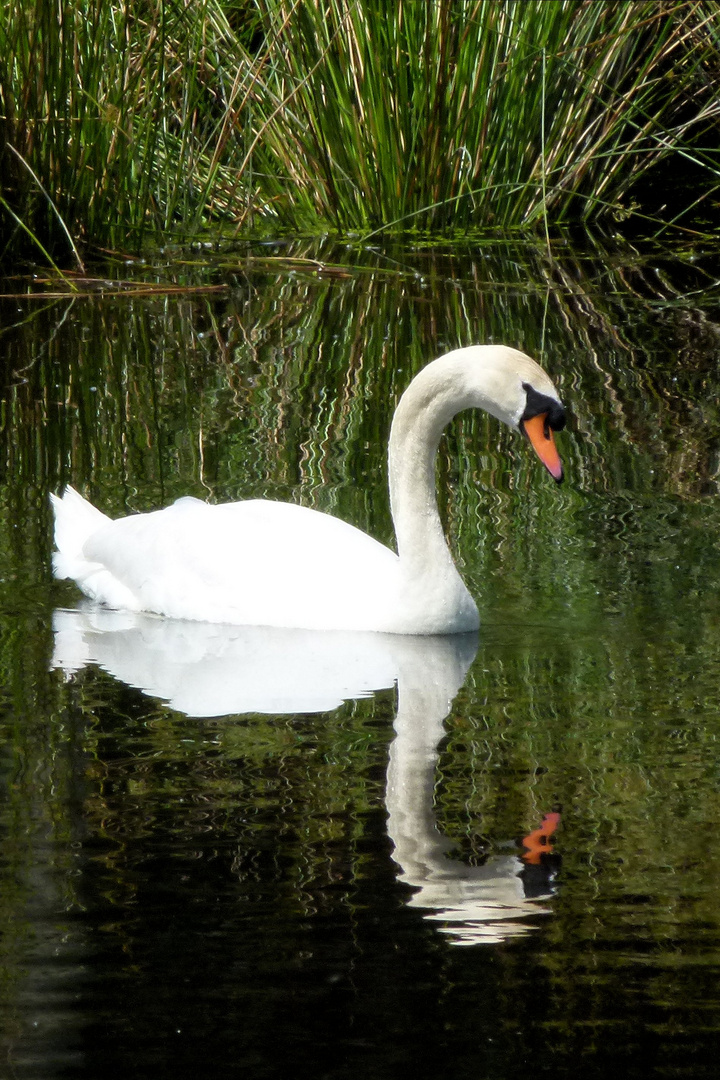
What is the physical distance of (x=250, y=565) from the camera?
518cm

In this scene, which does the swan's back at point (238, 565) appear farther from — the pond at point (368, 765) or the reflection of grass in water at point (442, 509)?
the reflection of grass in water at point (442, 509)

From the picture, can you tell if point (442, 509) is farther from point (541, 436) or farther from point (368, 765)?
point (368, 765)

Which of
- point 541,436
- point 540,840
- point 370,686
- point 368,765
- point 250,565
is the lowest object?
point 540,840

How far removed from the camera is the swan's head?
Result: 189 inches

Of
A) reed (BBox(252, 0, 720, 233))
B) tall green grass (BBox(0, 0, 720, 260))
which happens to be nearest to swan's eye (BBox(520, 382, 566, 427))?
tall green grass (BBox(0, 0, 720, 260))

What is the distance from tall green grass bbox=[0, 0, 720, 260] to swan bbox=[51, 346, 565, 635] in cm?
436

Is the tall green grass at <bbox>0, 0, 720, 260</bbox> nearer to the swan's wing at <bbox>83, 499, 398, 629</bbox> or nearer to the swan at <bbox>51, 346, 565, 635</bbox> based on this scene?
the swan's wing at <bbox>83, 499, 398, 629</bbox>

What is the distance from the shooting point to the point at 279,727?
13.9 ft

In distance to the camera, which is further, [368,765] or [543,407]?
[543,407]

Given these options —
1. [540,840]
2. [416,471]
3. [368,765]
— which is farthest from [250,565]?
[540,840]

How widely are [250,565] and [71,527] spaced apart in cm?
90

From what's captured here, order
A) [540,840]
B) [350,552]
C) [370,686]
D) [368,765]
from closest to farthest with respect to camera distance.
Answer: [540,840], [368,765], [370,686], [350,552]

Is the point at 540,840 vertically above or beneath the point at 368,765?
beneath

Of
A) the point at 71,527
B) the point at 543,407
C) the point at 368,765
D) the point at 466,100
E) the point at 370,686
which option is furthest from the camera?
the point at 466,100
